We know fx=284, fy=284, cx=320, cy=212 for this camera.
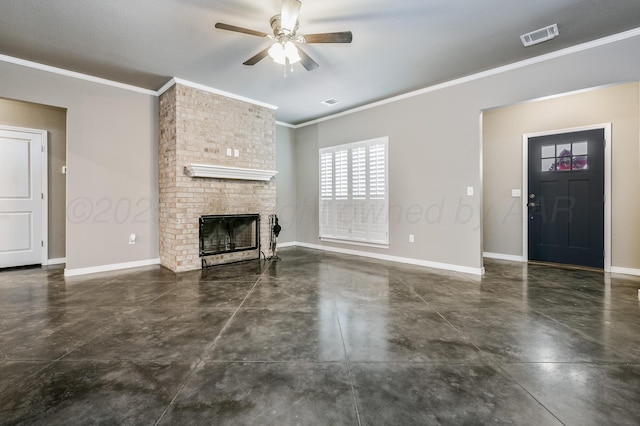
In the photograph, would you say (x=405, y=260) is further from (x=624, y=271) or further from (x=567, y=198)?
(x=624, y=271)

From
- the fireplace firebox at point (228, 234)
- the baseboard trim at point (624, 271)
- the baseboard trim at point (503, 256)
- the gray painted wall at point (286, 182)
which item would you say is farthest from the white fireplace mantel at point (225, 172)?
the baseboard trim at point (624, 271)

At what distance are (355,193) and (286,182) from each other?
1907mm

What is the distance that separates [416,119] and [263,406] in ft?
15.4

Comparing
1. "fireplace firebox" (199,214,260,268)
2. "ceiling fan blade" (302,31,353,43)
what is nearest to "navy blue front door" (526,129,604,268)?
"ceiling fan blade" (302,31,353,43)

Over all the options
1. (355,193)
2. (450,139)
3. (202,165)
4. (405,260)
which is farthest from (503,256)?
(202,165)

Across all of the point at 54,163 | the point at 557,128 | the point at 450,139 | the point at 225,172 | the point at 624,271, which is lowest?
the point at 624,271

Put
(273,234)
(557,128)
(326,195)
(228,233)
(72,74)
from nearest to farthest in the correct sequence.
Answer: (72,74)
(557,128)
(228,233)
(273,234)
(326,195)

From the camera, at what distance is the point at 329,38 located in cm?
269

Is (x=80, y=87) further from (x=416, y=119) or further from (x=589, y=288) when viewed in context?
(x=589, y=288)

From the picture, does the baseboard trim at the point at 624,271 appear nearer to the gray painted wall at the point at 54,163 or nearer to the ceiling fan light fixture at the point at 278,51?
the ceiling fan light fixture at the point at 278,51

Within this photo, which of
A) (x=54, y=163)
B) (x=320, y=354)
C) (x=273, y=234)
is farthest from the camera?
→ (x=273, y=234)

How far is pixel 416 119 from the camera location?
4855 mm

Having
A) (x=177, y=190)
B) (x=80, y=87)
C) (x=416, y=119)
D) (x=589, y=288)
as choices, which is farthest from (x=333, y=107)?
(x=589, y=288)

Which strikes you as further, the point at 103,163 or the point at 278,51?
the point at 103,163
